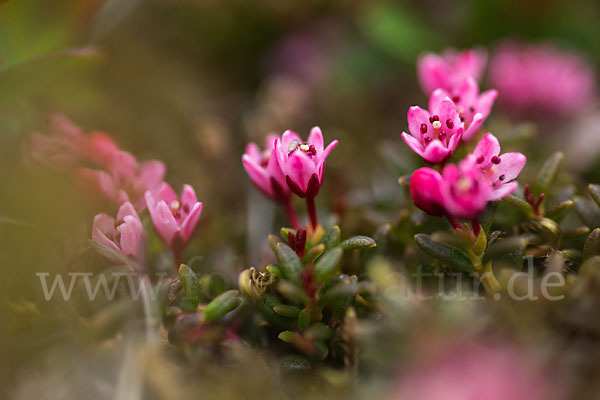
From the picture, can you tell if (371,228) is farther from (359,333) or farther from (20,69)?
(20,69)

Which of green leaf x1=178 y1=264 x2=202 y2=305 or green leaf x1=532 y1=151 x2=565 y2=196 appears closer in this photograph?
green leaf x1=178 y1=264 x2=202 y2=305

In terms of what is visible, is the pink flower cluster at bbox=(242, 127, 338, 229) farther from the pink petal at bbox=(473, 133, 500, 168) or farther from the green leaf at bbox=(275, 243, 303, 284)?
the pink petal at bbox=(473, 133, 500, 168)

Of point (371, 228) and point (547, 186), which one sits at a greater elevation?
point (547, 186)

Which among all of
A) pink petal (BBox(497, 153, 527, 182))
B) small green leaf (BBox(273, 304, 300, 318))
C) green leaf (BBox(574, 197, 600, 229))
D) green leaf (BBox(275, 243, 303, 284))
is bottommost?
small green leaf (BBox(273, 304, 300, 318))

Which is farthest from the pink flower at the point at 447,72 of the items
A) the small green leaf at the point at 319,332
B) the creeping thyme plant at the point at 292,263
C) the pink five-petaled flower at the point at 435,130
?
the small green leaf at the point at 319,332

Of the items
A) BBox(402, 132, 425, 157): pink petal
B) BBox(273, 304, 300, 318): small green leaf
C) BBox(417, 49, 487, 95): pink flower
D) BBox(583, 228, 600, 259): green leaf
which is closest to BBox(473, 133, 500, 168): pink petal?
BBox(402, 132, 425, 157): pink petal

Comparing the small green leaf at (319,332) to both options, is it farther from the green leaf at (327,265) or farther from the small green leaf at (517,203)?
the small green leaf at (517,203)

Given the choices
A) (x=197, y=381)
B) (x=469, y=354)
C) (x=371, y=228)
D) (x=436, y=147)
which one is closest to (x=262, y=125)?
(x=371, y=228)
